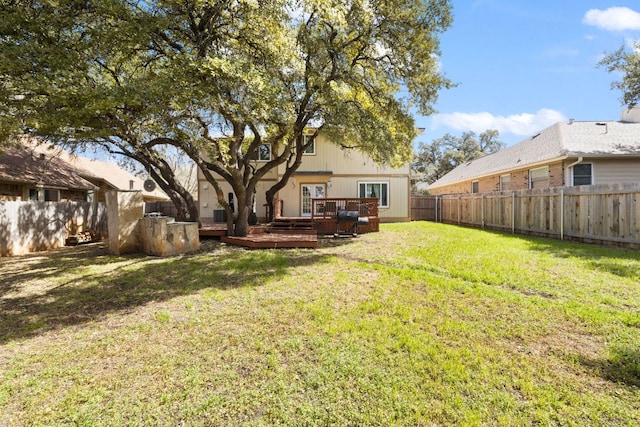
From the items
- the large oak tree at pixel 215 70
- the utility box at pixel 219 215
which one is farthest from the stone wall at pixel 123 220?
the utility box at pixel 219 215

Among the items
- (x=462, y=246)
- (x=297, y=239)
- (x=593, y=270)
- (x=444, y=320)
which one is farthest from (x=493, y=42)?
(x=444, y=320)

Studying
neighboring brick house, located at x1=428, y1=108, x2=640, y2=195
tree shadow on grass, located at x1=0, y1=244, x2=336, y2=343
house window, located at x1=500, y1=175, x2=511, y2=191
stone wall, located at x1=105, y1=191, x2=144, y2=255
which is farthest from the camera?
house window, located at x1=500, y1=175, x2=511, y2=191

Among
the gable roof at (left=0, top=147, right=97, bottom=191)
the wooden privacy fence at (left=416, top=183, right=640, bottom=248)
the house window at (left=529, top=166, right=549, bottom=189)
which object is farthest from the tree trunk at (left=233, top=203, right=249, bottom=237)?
the house window at (left=529, top=166, right=549, bottom=189)

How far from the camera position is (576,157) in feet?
40.0

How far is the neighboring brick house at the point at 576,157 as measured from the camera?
12352mm

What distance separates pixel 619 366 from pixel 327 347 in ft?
8.69

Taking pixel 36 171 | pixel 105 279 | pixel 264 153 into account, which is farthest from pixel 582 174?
pixel 36 171

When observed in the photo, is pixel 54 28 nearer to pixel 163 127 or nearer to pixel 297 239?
pixel 163 127

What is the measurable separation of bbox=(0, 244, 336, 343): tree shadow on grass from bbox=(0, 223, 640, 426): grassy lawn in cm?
5

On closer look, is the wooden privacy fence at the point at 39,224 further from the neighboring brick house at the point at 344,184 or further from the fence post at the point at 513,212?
the fence post at the point at 513,212

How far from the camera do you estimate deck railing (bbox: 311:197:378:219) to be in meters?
12.1

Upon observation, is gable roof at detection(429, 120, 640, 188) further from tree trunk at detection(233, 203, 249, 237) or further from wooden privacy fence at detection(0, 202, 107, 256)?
wooden privacy fence at detection(0, 202, 107, 256)

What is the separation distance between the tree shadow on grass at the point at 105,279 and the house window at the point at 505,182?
14.0 meters

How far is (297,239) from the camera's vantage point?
9.53 m
